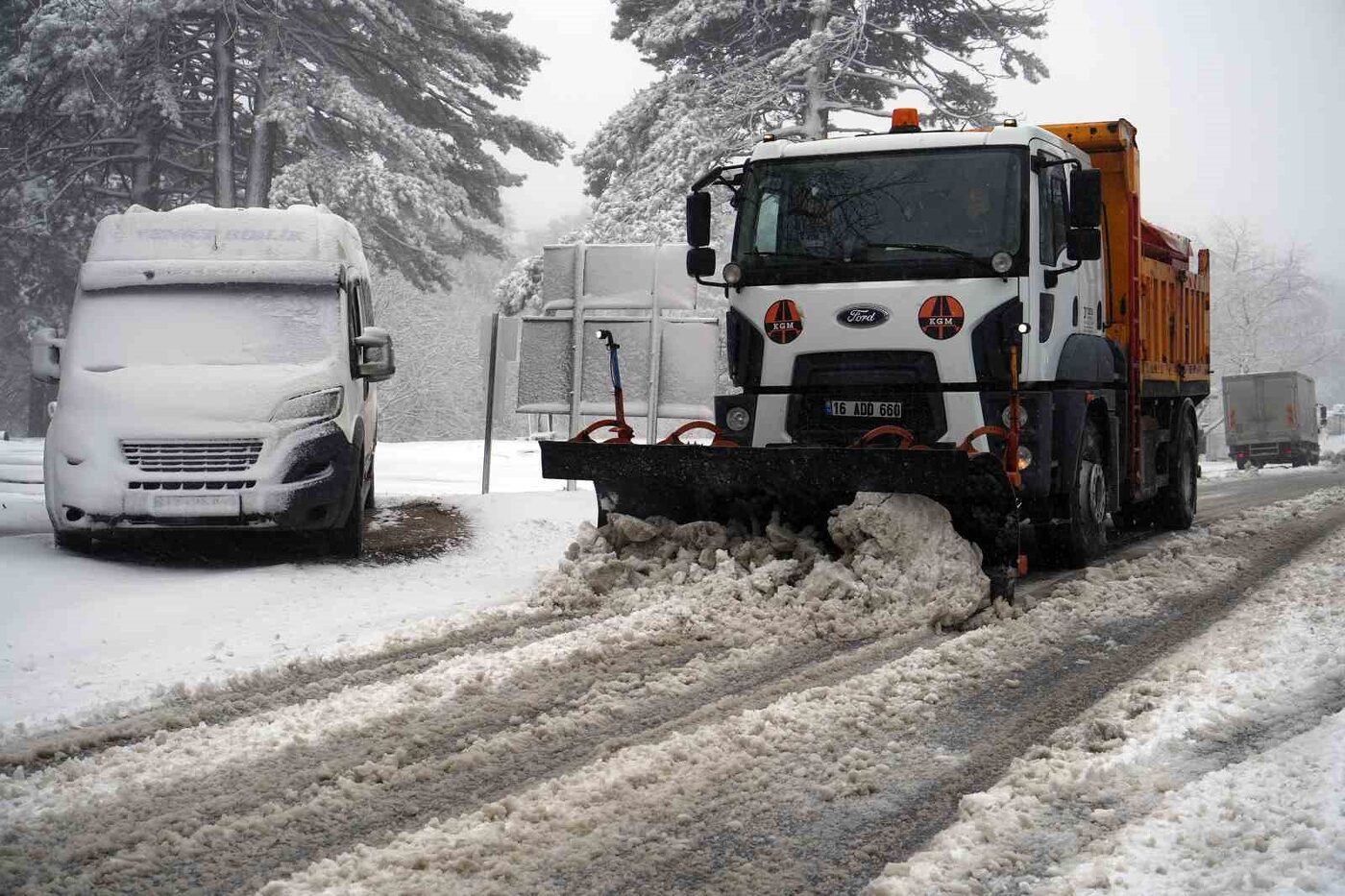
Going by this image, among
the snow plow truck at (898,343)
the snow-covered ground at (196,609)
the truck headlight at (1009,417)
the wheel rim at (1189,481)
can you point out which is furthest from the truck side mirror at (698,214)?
the wheel rim at (1189,481)

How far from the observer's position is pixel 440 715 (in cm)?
496

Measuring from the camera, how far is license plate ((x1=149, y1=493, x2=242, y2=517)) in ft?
27.8

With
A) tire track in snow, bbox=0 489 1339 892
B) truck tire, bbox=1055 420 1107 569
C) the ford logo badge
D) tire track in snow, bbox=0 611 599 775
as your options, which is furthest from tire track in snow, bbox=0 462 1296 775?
the ford logo badge

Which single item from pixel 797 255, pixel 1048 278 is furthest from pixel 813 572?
pixel 1048 278

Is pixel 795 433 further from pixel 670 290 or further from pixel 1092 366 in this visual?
pixel 670 290

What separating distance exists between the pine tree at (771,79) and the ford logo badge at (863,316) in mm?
17127

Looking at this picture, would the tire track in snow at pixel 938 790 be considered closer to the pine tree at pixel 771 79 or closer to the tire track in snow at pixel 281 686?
the tire track in snow at pixel 281 686

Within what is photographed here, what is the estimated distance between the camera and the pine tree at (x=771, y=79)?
24.7m

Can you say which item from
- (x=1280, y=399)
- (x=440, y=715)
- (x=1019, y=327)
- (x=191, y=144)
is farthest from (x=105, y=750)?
(x=1280, y=399)

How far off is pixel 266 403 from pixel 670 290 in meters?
4.94

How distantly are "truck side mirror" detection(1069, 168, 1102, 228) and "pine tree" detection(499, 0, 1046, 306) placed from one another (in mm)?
16845

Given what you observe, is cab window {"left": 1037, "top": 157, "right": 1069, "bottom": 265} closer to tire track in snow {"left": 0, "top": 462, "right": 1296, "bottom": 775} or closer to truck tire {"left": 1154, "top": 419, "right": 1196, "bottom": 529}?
tire track in snow {"left": 0, "top": 462, "right": 1296, "bottom": 775}

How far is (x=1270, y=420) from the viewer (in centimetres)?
3712

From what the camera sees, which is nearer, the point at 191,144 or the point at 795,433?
the point at 795,433
